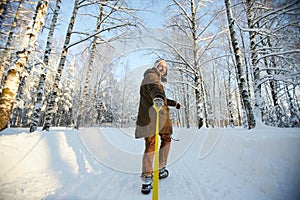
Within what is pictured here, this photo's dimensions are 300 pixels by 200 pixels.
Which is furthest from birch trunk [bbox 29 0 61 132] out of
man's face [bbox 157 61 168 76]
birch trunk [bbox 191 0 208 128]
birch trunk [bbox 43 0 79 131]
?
birch trunk [bbox 191 0 208 128]

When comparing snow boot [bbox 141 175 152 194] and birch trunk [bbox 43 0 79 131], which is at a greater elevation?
birch trunk [bbox 43 0 79 131]

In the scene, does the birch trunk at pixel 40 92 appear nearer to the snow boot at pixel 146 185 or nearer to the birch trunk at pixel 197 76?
the snow boot at pixel 146 185

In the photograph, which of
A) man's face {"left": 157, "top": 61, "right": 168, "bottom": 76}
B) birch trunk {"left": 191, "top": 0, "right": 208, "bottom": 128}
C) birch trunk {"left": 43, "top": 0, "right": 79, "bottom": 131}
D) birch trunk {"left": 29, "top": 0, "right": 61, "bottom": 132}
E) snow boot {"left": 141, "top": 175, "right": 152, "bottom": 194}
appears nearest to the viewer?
snow boot {"left": 141, "top": 175, "right": 152, "bottom": 194}

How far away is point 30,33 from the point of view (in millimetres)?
3354

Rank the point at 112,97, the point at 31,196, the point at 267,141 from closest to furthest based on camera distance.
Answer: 1. the point at 31,196
2. the point at 267,141
3. the point at 112,97

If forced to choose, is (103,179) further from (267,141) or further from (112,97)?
(112,97)

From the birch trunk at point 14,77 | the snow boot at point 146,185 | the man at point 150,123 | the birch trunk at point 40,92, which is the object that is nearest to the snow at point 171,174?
the snow boot at point 146,185

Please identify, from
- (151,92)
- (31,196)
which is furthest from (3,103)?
(151,92)

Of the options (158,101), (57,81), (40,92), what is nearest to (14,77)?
(40,92)

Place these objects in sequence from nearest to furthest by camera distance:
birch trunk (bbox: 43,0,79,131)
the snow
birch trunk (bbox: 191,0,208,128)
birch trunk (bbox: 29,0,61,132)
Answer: the snow → birch trunk (bbox: 29,0,61,132) → birch trunk (bbox: 43,0,79,131) → birch trunk (bbox: 191,0,208,128)

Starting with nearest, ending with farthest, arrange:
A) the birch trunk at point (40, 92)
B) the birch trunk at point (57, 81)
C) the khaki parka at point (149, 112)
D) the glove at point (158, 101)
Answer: the glove at point (158, 101) < the khaki parka at point (149, 112) < the birch trunk at point (40, 92) < the birch trunk at point (57, 81)

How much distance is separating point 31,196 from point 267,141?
3249mm

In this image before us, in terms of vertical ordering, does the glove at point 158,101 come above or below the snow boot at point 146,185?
above

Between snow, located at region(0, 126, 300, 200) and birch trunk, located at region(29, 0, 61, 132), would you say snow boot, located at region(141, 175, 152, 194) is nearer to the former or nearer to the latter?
snow, located at region(0, 126, 300, 200)
